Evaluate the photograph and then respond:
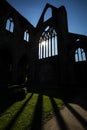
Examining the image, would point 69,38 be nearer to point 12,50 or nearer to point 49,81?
point 49,81

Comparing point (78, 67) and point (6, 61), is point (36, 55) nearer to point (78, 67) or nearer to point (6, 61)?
point (6, 61)

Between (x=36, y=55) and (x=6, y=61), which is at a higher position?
(x=36, y=55)

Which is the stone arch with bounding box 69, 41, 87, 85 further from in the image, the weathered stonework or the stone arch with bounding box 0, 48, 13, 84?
the stone arch with bounding box 0, 48, 13, 84

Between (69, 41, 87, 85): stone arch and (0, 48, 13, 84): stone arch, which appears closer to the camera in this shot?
(0, 48, 13, 84): stone arch

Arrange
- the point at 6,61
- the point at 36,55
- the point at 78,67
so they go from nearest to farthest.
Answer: the point at 78,67 → the point at 6,61 → the point at 36,55

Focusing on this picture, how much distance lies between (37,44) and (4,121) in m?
17.1

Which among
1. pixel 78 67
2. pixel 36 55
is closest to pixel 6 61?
pixel 36 55

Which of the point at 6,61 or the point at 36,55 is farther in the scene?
the point at 36,55

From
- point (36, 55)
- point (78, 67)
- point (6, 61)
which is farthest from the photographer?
point (36, 55)

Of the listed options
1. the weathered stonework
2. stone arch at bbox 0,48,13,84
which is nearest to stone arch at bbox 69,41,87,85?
the weathered stonework

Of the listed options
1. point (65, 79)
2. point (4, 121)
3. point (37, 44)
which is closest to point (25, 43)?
point (37, 44)

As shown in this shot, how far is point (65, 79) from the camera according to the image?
1349 centimetres

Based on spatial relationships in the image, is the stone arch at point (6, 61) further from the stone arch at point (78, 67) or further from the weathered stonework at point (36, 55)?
the stone arch at point (78, 67)

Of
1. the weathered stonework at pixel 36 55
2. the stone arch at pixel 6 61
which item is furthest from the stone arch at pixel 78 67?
the stone arch at pixel 6 61
